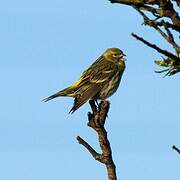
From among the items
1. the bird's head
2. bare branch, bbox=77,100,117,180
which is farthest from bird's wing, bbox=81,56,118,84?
bare branch, bbox=77,100,117,180

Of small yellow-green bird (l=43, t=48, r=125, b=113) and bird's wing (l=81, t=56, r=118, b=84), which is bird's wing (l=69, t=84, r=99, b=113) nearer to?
small yellow-green bird (l=43, t=48, r=125, b=113)

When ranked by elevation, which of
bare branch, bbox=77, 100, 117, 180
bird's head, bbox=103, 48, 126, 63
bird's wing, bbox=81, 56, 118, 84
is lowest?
bare branch, bbox=77, 100, 117, 180

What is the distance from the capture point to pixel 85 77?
568 inches

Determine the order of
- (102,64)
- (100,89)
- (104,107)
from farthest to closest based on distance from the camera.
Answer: (102,64), (100,89), (104,107)

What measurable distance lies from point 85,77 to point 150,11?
393 inches

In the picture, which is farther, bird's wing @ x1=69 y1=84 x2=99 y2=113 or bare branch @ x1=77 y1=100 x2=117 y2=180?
bird's wing @ x1=69 y1=84 x2=99 y2=113

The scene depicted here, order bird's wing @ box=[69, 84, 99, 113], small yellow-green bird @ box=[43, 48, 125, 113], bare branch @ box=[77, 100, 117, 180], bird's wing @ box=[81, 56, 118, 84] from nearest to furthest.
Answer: bare branch @ box=[77, 100, 117, 180], bird's wing @ box=[69, 84, 99, 113], small yellow-green bird @ box=[43, 48, 125, 113], bird's wing @ box=[81, 56, 118, 84]

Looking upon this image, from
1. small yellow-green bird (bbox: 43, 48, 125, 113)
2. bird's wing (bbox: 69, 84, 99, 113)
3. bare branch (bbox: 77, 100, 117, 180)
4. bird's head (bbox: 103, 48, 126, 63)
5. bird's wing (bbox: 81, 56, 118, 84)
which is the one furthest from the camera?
bird's head (bbox: 103, 48, 126, 63)

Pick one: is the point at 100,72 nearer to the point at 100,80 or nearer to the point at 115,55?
the point at 100,80

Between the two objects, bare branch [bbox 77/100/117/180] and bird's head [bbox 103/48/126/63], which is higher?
bird's head [bbox 103/48/126/63]

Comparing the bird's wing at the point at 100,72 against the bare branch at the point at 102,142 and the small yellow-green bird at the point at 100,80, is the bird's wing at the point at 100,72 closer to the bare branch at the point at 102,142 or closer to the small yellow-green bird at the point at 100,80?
the small yellow-green bird at the point at 100,80

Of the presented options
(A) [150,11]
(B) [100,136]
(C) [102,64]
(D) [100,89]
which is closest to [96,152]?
(B) [100,136]

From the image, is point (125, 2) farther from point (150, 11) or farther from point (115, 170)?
point (115, 170)

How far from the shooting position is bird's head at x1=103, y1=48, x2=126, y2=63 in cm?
1532
